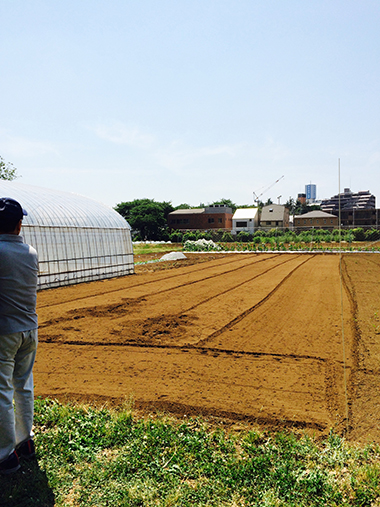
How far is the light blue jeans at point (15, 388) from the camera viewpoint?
3.18 m

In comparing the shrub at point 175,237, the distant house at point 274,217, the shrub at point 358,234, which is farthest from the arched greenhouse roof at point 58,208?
the distant house at point 274,217

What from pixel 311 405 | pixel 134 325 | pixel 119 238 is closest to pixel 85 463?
pixel 311 405

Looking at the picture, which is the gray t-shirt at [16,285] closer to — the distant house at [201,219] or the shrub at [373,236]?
the shrub at [373,236]

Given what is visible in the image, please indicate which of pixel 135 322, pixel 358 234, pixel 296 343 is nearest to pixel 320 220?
pixel 358 234

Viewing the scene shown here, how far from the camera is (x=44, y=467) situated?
11.1 feet

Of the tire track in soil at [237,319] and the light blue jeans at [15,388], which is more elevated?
the light blue jeans at [15,388]

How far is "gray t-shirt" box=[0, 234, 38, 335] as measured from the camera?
327cm

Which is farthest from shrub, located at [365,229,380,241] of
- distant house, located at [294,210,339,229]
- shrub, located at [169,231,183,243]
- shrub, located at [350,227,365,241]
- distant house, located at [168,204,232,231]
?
distant house, located at [168,204,232,231]

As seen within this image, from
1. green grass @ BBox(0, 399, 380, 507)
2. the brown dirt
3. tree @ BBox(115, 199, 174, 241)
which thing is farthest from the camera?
tree @ BBox(115, 199, 174, 241)

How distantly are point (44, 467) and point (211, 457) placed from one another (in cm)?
151

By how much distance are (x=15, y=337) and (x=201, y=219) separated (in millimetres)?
64325

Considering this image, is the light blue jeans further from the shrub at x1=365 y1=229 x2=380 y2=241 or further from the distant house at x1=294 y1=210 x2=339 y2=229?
the distant house at x1=294 y1=210 x2=339 y2=229

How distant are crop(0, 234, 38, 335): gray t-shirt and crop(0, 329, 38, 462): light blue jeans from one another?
10 cm

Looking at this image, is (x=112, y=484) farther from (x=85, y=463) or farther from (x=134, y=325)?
(x=134, y=325)
